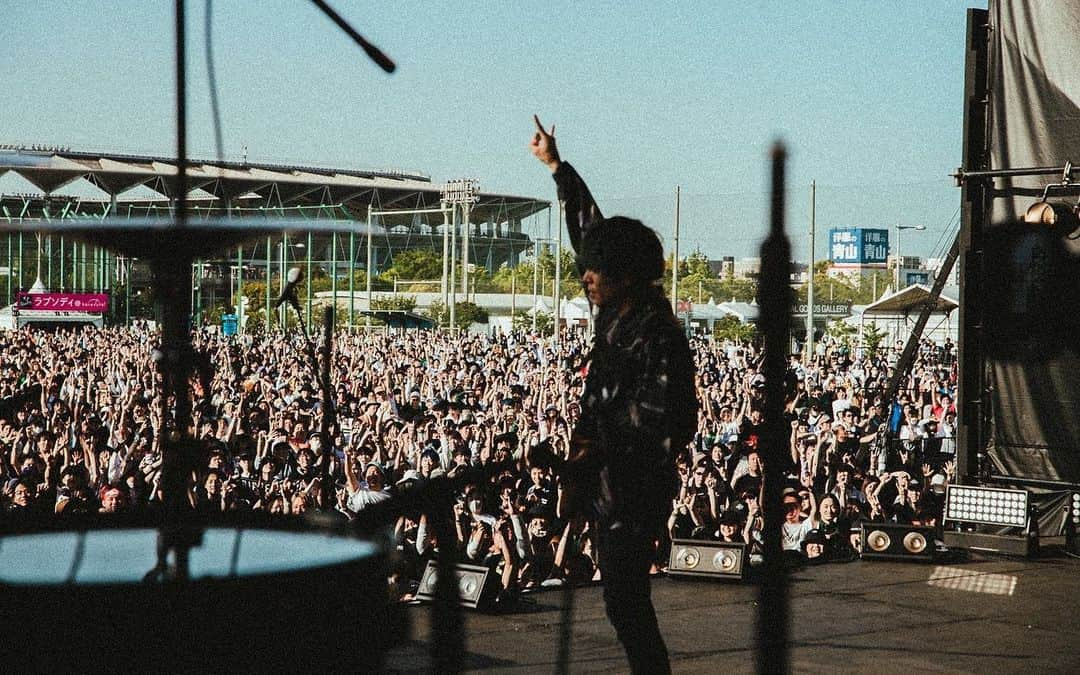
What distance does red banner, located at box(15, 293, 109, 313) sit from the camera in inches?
1204

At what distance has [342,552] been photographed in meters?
1.67

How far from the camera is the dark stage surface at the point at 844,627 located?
12.8ft

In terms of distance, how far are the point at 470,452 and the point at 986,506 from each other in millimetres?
4087

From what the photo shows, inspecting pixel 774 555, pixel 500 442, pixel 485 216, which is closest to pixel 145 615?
pixel 774 555

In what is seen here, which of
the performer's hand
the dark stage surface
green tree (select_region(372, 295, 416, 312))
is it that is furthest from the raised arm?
green tree (select_region(372, 295, 416, 312))

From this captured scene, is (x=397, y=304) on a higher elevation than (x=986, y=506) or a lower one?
higher

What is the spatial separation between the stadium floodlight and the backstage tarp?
1.50 feet

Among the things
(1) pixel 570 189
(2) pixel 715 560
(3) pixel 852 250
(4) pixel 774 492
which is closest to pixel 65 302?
(2) pixel 715 560

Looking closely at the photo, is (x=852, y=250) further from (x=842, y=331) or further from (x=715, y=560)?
(x=715, y=560)

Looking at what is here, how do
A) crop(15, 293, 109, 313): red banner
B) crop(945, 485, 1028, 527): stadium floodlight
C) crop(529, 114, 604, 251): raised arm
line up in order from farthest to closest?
1. crop(15, 293, 109, 313): red banner
2. crop(945, 485, 1028, 527): stadium floodlight
3. crop(529, 114, 604, 251): raised arm

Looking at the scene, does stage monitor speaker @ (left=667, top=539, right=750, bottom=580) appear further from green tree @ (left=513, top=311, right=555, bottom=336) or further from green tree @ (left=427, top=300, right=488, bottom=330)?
green tree @ (left=427, top=300, right=488, bottom=330)

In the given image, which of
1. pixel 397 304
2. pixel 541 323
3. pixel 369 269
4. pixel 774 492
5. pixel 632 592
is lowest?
pixel 632 592

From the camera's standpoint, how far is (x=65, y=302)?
101ft

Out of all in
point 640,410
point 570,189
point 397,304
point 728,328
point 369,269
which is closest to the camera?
point 640,410
